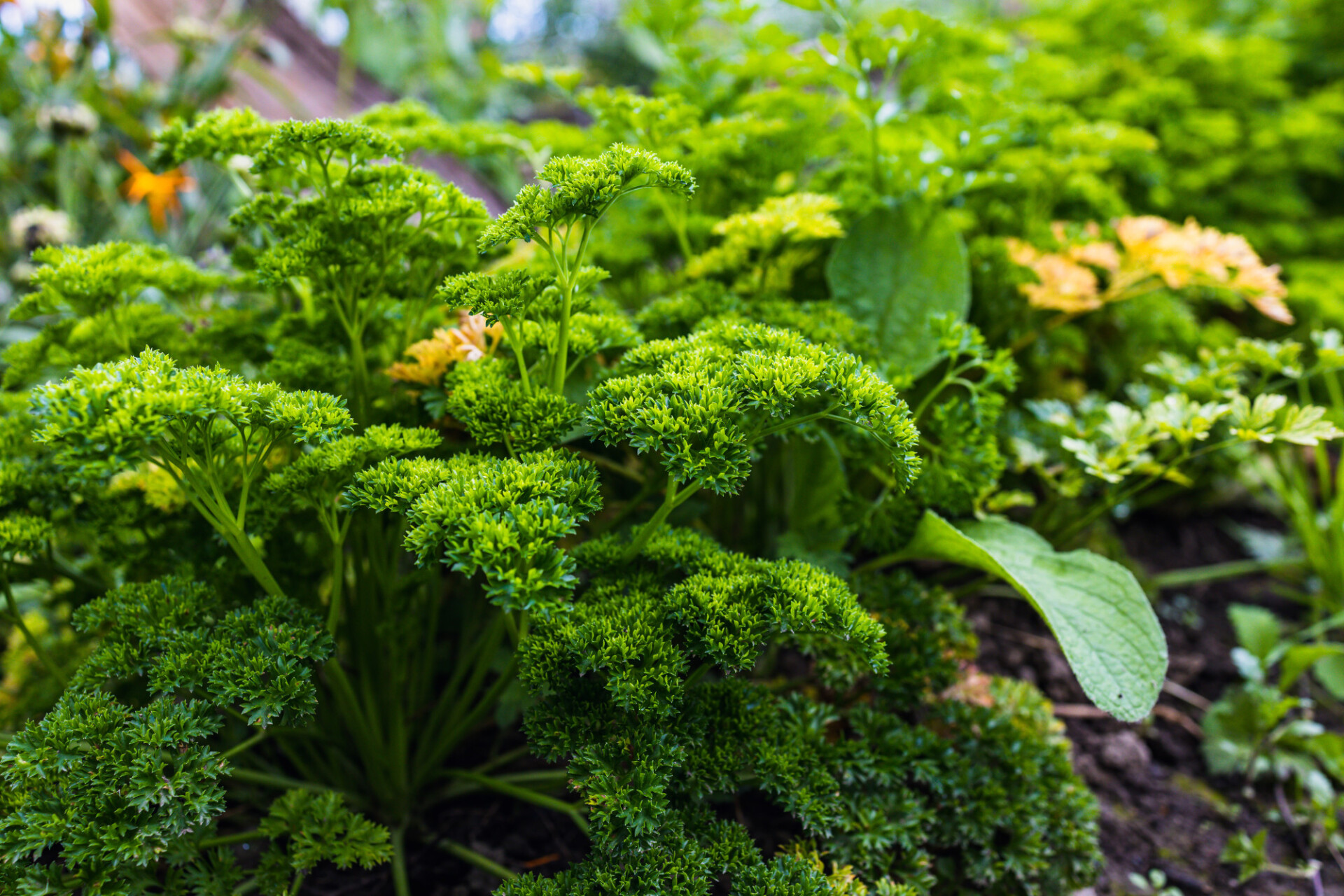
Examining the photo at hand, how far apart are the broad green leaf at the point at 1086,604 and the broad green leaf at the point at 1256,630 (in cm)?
84

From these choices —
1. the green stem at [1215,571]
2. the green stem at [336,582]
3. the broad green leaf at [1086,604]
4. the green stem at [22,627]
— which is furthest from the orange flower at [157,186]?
the green stem at [1215,571]

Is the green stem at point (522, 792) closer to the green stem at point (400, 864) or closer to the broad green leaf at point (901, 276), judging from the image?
the green stem at point (400, 864)

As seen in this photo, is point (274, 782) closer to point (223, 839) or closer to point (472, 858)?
point (223, 839)

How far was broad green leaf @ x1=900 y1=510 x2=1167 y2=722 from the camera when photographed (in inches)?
37.7

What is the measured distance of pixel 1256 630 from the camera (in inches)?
65.5

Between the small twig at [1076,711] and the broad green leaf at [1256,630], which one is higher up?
the small twig at [1076,711]

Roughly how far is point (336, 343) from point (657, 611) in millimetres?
636

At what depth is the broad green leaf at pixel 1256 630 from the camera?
5.40ft

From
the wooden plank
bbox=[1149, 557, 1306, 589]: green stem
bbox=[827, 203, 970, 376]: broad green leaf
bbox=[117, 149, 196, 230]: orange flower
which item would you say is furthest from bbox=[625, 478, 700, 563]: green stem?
the wooden plank

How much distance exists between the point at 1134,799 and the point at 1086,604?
68 cm

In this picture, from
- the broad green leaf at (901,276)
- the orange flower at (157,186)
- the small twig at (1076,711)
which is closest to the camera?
the broad green leaf at (901,276)

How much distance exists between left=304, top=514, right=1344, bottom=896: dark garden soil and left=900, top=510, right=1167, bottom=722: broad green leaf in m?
0.50

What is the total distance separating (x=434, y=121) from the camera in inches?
51.9

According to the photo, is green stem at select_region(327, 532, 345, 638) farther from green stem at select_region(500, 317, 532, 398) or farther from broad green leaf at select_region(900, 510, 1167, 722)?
broad green leaf at select_region(900, 510, 1167, 722)
